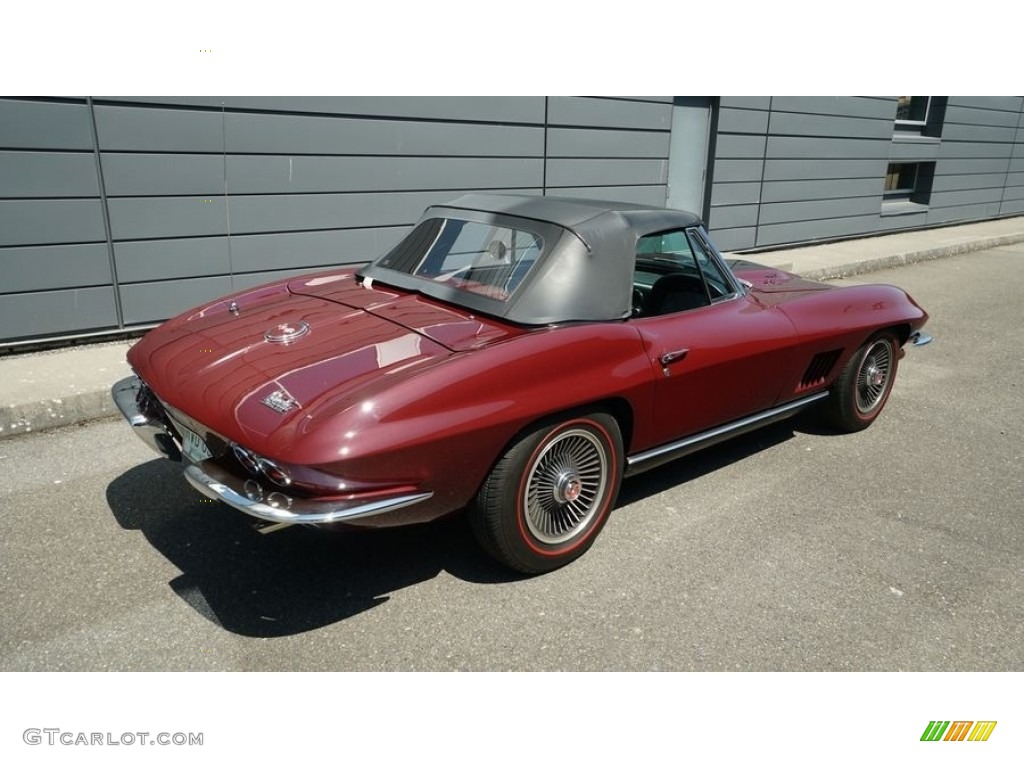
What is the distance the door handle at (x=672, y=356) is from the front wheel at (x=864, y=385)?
160 centimetres

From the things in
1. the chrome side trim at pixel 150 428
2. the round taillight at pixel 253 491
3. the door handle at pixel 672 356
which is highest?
the door handle at pixel 672 356

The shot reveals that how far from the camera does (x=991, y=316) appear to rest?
8.12 metres

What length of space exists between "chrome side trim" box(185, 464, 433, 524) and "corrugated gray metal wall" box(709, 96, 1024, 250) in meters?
9.15

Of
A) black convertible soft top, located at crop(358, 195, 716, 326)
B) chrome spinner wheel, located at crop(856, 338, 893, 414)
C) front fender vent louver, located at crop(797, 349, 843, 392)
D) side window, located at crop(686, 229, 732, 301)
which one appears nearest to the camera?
black convertible soft top, located at crop(358, 195, 716, 326)

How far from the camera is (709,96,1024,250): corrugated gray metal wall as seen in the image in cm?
1074

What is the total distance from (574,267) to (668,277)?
725mm

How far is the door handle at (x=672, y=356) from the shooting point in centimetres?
332

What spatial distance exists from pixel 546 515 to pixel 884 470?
2250 mm

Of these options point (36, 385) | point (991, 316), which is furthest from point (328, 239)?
point (991, 316)

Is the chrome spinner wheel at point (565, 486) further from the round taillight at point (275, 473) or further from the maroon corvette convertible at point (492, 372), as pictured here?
the round taillight at point (275, 473)

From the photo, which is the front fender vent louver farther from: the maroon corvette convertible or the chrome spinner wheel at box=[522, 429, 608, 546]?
the chrome spinner wheel at box=[522, 429, 608, 546]

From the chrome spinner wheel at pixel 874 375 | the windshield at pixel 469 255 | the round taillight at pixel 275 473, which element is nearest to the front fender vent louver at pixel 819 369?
the chrome spinner wheel at pixel 874 375

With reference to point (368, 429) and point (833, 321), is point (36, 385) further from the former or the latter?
point (833, 321)
